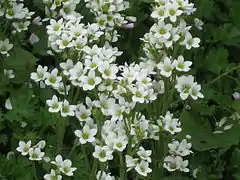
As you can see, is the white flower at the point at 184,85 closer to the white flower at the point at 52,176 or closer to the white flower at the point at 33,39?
→ the white flower at the point at 52,176

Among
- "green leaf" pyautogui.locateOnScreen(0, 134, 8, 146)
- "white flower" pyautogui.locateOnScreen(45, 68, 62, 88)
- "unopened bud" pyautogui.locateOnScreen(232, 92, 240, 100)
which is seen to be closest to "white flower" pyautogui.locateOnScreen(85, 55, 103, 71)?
"white flower" pyautogui.locateOnScreen(45, 68, 62, 88)

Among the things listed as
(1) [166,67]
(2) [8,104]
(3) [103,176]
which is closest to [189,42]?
(1) [166,67]

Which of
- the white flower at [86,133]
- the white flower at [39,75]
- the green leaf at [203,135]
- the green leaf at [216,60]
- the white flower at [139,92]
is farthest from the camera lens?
the green leaf at [216,60]

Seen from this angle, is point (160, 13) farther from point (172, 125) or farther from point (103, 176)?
point (103, 176)

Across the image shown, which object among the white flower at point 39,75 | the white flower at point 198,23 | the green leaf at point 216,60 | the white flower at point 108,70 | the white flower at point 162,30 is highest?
the white flower at point 162,30

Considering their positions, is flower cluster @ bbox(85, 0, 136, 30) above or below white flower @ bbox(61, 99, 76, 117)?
above

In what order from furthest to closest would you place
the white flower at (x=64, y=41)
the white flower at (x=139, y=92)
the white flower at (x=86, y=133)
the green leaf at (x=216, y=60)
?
the green leaf at (x=216, y=60) < the white flower at (x=64, y=41) < the white flower at (x=86, y=133) < the white flower at (x=139, y=92)

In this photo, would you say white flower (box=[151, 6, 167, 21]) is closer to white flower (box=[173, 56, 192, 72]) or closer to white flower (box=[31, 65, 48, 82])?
white flower (box=[173, 56, 192, 72])

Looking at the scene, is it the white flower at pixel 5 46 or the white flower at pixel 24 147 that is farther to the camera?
the white flower at pixel 5 46

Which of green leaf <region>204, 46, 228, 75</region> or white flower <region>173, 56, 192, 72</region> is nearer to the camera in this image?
white flower <region>173, 56, 192, 72</region>

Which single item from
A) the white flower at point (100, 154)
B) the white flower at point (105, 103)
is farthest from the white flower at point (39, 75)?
the white flower at point (100, 154)
